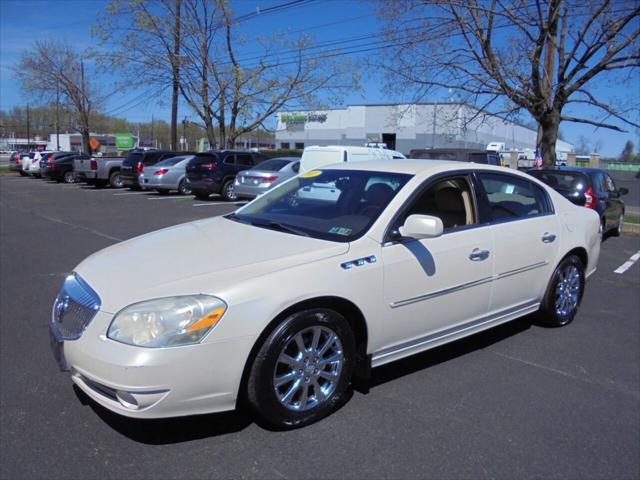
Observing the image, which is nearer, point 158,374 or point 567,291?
point 158,374

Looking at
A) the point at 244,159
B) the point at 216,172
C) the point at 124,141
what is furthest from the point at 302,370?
the point at 124,141

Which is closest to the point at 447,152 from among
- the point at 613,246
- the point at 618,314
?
the point at 613,246

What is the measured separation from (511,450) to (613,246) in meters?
8.87

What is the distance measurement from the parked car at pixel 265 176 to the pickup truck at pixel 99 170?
32.7 feet

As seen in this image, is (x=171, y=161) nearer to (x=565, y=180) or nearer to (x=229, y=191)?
(x=229, y=191)

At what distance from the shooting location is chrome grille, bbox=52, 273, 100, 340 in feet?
9.74

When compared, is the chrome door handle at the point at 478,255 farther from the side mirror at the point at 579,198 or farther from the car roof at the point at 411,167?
the side mirror at the point at 579,198

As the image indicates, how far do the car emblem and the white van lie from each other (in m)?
8.29

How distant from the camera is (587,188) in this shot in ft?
32.3

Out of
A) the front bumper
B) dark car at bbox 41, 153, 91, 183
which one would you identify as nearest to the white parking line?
the front bumper

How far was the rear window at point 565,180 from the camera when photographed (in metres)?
9.91

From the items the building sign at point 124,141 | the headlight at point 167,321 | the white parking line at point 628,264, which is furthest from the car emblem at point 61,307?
the building sign at point 124,141

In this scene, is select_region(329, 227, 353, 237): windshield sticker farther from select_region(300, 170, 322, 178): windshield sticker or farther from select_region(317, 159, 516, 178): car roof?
select_region(300, 170, 322, 178): windshield sticker

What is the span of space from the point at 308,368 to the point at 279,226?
3.65ft
